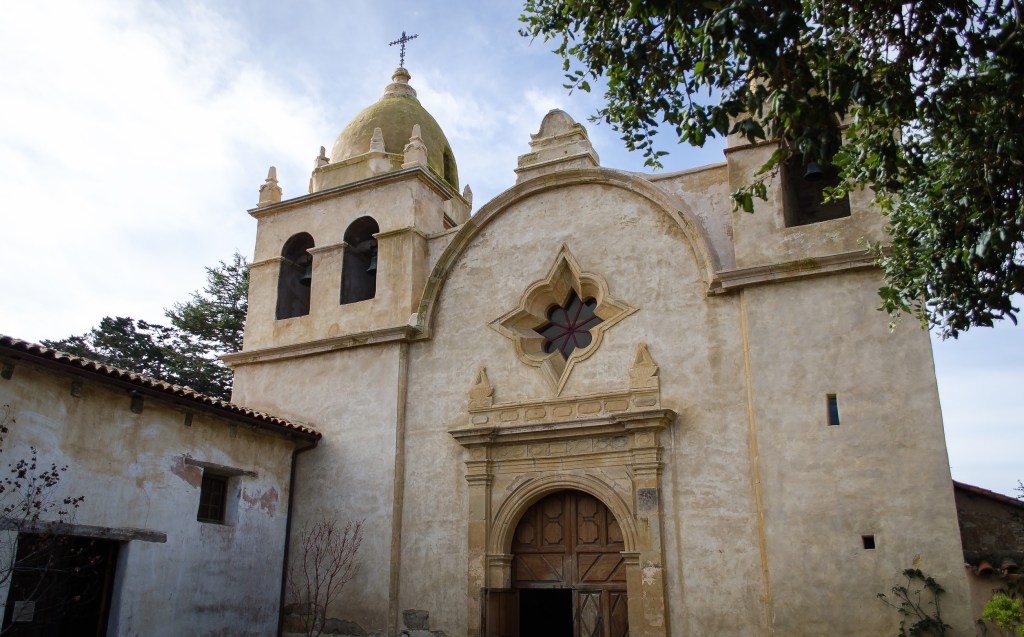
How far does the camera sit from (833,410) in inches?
438

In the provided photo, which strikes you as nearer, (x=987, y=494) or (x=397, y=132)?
(x=987, y=494)

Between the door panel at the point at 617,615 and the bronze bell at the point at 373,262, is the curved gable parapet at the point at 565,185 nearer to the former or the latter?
the bronze bell at the point at 373,262

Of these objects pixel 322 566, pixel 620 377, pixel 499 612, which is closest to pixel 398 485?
pixel 322 566

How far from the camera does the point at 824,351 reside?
11.3 m

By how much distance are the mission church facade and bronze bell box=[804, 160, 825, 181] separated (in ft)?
1.22

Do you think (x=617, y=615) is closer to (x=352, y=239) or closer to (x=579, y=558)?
(x=579, y=558)

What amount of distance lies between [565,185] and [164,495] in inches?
306

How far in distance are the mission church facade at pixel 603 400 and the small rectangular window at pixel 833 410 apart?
0.09ft

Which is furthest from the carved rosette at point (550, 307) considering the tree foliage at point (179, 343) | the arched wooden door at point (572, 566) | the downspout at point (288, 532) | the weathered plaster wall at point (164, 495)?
the tree foliage at point (179, 343)

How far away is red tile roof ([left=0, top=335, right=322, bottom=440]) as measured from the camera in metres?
10.0

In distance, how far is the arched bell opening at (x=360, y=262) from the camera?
16156mm

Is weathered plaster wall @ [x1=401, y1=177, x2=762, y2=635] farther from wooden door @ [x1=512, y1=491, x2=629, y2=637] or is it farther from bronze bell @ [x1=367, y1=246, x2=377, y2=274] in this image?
bronze bell @ [x1=367, y1=246, x2=377, y2=274]

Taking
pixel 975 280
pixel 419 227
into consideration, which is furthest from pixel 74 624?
pixel 975 280

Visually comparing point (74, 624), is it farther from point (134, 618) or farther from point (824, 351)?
point (824, 351)
